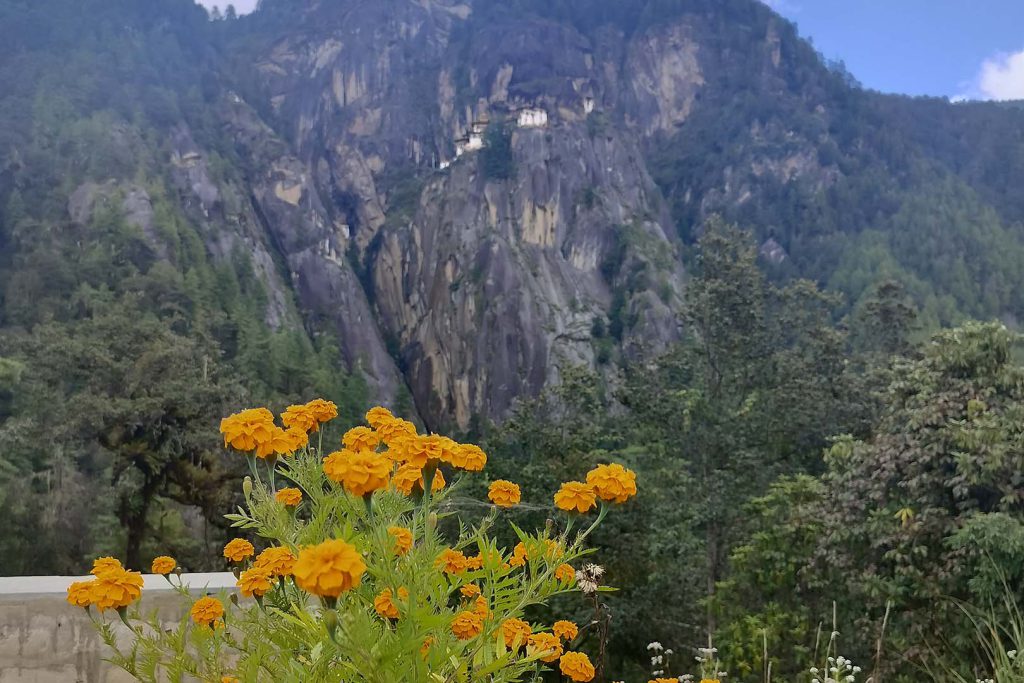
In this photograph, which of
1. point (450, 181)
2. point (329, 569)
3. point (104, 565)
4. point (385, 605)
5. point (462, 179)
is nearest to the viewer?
point (329, 569)

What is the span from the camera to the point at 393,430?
5.29 ft

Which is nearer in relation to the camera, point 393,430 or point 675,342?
point 393,430

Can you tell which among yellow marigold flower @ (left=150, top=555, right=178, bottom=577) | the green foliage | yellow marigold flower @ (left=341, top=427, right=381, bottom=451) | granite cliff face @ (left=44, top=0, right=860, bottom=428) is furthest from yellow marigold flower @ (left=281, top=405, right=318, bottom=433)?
the green foliage

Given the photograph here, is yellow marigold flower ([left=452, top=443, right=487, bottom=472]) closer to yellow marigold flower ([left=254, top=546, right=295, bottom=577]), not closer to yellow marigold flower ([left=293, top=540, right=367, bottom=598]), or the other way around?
yellow marigold flower ([left=254, top=546, right=295, bottom=577])

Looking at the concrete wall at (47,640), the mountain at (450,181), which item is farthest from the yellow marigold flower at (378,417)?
the mountain at (450,181)

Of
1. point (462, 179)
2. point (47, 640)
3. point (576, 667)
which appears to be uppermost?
point (462, 179)

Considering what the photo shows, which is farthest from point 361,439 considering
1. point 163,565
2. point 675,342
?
point 675,342

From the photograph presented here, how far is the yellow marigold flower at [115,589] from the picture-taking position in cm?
153

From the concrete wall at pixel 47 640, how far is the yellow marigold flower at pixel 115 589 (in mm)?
1129

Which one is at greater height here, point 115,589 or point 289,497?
point 289,497

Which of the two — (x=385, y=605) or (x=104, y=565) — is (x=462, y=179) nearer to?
(x=104, y=565)

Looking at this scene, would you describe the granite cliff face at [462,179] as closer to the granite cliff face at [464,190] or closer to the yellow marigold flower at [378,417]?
the granite cliff face at [464,190]

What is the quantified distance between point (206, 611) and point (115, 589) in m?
0.20

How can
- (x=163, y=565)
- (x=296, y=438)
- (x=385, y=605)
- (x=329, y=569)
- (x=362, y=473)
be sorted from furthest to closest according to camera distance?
(x=163, y=565) < (x=296, y=438) < (x=385, y=605) < (x=362, y=473) < (x=329, y=569)
